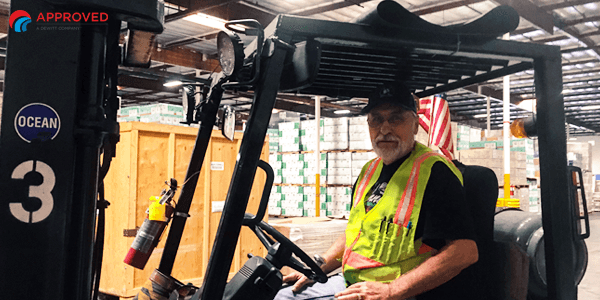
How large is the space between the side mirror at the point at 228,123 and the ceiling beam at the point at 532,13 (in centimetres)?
788

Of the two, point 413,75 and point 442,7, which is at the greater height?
point 442,7

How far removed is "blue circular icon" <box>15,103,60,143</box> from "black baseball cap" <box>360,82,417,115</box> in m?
1.48

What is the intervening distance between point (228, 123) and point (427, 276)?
126 cm

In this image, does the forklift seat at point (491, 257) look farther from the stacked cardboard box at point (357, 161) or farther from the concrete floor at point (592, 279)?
the stacked cardboard box at point (357, 161)

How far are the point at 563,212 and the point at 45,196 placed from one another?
203 cm

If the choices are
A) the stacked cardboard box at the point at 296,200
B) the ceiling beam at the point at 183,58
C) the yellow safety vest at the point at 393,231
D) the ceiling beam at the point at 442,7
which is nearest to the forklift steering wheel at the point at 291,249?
the yellow safety vest at the point at 393,231

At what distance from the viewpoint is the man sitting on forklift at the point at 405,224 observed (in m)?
2.05

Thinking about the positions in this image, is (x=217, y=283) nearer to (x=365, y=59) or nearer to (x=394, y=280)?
(x=394, y=280)

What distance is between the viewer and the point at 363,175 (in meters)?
2.83

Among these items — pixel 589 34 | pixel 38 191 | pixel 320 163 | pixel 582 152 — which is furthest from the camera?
pixel 582 152

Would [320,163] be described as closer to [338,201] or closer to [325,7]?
[338,201]

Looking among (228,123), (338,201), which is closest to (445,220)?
(228,123)

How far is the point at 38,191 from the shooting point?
1468 millimetres

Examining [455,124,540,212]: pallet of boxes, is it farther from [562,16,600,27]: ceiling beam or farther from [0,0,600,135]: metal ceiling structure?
[562,16,600,27]: ceiling beam
